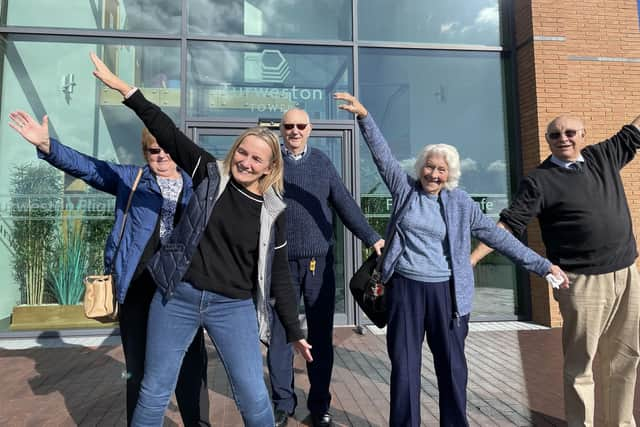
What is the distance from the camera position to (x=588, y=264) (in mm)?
2352

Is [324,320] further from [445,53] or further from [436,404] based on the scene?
[445,53]

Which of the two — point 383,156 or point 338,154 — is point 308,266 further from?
point 338,154

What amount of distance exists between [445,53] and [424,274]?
16.5 feet

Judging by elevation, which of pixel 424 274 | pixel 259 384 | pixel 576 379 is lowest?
pixel 576 379

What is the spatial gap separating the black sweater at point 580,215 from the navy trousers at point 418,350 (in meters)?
0.68


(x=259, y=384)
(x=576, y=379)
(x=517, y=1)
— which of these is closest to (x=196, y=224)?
(x=259, y=384)

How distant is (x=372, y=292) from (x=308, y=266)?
0.54m

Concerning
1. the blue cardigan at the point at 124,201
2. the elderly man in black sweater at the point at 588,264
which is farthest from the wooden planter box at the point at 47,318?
the elderly man in black sweater at the point at 588,264

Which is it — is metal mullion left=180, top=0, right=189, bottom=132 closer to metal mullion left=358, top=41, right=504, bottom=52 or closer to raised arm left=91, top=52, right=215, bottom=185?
metal mullion left=358, top=41, right=504, bottom=52

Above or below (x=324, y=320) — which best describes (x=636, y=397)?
below

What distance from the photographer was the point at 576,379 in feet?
7.80

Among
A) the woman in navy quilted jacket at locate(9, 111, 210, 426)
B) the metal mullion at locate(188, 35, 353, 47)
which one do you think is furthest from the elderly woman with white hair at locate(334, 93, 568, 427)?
the metal mullion at locate(188, 35, 353, 47)

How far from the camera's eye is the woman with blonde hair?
5.73ft

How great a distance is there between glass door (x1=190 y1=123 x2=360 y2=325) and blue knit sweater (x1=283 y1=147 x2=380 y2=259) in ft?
9.31
